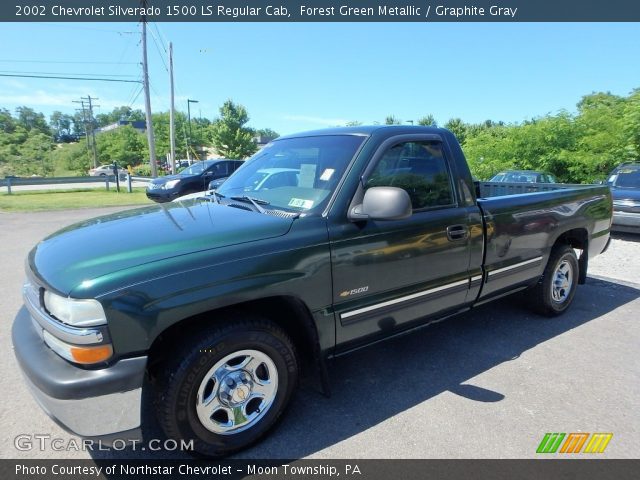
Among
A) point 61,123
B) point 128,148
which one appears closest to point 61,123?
point 61,123

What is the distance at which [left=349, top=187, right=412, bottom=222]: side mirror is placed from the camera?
2.38 metres

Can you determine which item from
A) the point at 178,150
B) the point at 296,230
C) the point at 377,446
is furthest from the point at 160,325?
the point at 178,150

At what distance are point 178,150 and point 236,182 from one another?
216 ft

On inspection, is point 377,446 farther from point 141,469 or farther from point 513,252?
point 513,252

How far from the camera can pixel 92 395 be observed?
1.86 metres

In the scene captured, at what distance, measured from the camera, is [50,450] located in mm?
2391

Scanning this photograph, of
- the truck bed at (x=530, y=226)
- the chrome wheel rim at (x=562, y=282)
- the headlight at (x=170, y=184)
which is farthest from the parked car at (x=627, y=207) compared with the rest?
the headlight at (x=170, y=184)

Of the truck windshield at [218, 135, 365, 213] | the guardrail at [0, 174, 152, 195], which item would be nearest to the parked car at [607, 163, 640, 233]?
the truck windshield at [218, 135, 365, 213]

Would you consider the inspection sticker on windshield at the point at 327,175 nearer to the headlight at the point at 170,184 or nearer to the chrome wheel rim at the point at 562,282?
the chrome wheel rim at the point at 562,282

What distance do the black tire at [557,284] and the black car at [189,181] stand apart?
12.2 meters

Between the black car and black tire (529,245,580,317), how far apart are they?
12155 millimetres

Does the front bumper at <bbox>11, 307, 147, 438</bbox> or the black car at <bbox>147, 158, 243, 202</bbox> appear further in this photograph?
the black car at <bbox>147, 158, 243, 202</bbox>

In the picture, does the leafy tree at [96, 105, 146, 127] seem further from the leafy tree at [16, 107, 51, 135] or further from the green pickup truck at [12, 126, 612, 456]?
the green pickup truck at [12, 126, 612, 456]

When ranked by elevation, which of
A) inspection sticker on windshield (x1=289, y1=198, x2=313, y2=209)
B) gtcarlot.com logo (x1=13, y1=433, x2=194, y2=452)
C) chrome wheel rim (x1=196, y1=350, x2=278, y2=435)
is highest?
inspection sticker on windshield (x1=289, y1=198, x2=313, y2=209)
